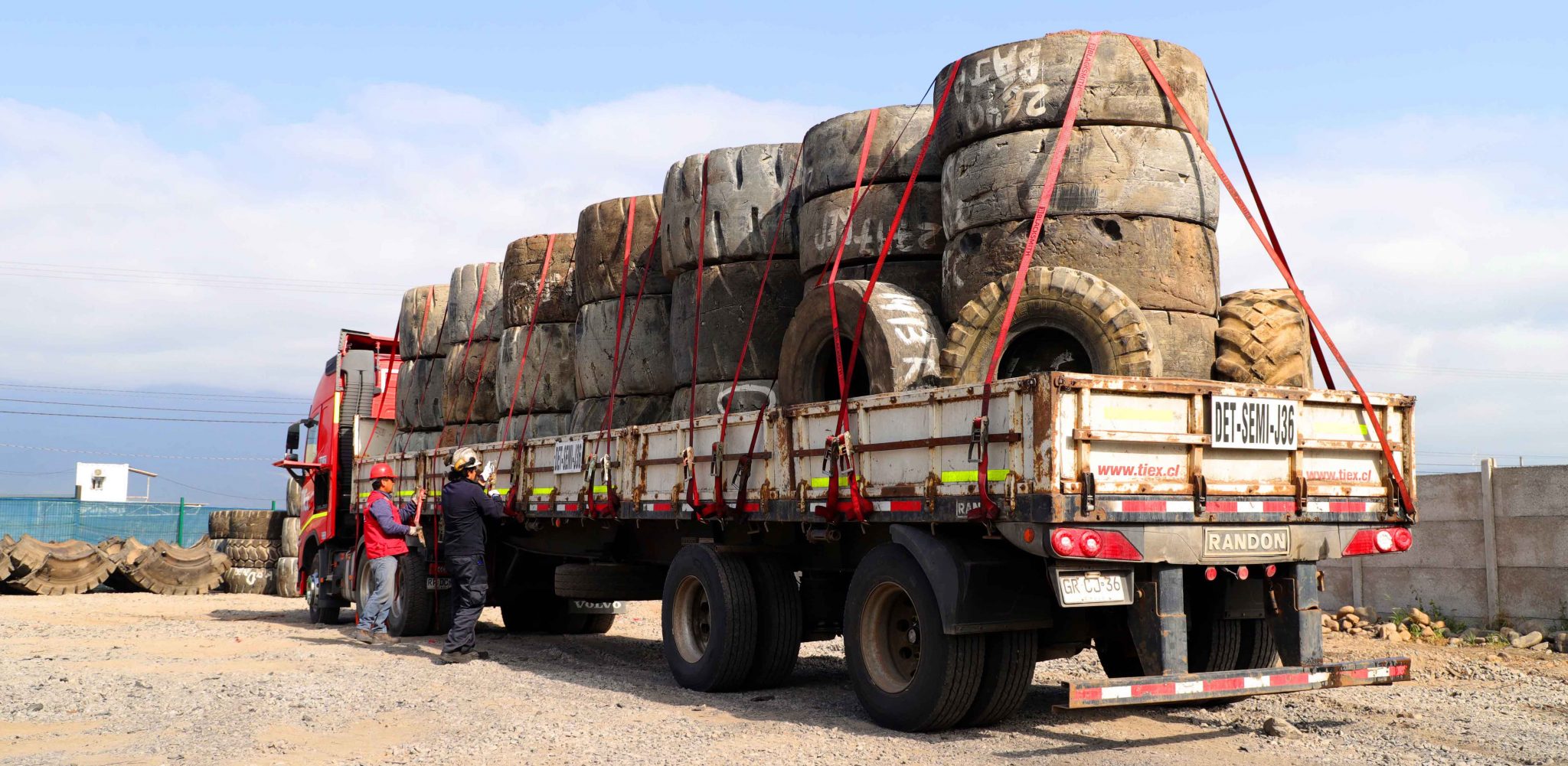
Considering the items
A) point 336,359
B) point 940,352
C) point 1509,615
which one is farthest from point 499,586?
point 1509,615

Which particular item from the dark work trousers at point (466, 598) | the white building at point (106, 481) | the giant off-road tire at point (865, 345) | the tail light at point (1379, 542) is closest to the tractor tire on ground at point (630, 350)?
the dark work trousers at point (466, 598)

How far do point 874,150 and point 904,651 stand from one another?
3658mm

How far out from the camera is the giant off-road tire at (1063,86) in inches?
309

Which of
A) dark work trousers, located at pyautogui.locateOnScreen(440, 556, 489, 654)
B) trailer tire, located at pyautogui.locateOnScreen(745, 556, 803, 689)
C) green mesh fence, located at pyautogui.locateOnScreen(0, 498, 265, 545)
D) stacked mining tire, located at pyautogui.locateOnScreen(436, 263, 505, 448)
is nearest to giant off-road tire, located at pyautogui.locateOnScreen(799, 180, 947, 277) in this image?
trailer tire, located at pyautogui.locateOnScreen(745, 556, 803, 689)

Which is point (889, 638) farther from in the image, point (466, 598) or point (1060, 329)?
point (466, 598)

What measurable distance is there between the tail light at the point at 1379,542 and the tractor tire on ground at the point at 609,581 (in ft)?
17.1

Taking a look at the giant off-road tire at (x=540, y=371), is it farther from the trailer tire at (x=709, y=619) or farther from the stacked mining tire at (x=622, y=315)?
the trailer tire at (x=709, y=619)

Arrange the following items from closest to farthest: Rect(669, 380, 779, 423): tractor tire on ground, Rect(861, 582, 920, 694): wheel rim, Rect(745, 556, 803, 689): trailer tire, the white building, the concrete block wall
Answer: Rect(861, 582, 920, 694): wheel rim < Rect(745, 556, 803, 689): trailer tire < Rect(669, 380, 779, 423): tractor tire on ground < the concrete block wall < the white building

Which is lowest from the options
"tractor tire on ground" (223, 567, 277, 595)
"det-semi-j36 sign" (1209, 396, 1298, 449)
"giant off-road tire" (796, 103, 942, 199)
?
"tractor tire on ground" (223, 567, 277, 595)

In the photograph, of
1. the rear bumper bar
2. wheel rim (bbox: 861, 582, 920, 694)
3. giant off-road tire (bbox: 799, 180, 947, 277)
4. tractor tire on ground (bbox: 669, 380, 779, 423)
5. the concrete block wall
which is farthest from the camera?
the concrete block wall

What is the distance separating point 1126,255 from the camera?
7660mm

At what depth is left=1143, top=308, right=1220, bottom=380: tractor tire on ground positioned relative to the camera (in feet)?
25.2

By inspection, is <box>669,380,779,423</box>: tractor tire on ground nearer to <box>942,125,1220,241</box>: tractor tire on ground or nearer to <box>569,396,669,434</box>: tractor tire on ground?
<box>569,396,669,434</box>: tractor tire on ground

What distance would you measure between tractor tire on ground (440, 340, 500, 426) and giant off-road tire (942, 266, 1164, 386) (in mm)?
7591
